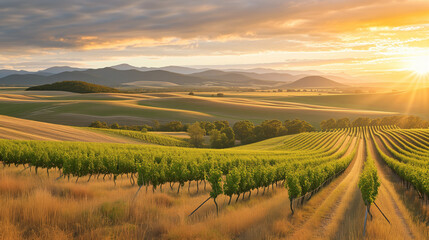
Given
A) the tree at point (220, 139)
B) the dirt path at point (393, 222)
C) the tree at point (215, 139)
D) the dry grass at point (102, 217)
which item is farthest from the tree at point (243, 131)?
the dry grass at point (102, 217)

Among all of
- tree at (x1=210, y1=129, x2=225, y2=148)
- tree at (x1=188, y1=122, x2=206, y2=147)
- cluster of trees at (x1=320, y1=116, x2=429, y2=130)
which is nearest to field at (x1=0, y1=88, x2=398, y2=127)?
cluster of trees at (x1=320, y1=116, x2=429, y2=130)

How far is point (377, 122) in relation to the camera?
152250 millimetres

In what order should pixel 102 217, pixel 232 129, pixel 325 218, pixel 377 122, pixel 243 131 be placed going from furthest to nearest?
1. pixel 377 122
2. pixel 232 129
3. pixel 243 131
4. pixel 325 218
5. pixel 102 217

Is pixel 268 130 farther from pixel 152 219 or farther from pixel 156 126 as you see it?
pixel 152 219

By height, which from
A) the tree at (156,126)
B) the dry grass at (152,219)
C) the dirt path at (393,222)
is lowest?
the tree at (156,126)

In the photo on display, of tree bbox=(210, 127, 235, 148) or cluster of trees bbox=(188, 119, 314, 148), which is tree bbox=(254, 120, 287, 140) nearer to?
cluster of trees bbox=(188, 119, 314, 148)

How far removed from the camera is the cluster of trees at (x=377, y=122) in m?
145

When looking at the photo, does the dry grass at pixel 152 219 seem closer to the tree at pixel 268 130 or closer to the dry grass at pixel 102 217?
the dry grass at pixel 102 217

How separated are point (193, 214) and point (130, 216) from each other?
3.29 metres

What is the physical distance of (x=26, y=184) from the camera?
16078 millimetres

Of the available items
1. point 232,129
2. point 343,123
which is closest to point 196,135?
point 232,129

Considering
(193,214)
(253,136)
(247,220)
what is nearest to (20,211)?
(193,214)

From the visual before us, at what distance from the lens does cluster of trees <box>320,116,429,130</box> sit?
14512 centimetres

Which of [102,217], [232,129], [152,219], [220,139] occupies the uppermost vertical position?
[102,217]
